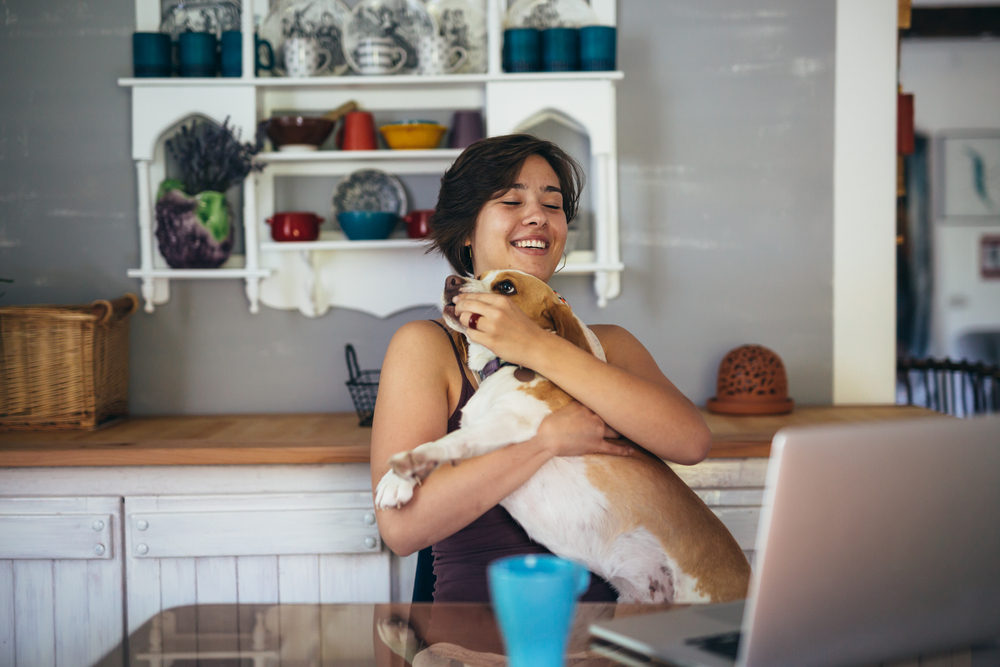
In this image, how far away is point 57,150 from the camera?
2.27m

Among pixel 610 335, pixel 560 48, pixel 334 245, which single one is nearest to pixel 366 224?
pixel 334 245

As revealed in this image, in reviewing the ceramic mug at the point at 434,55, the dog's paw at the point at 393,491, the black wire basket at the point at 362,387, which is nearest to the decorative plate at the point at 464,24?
the ceramic mug at the point at 434,55

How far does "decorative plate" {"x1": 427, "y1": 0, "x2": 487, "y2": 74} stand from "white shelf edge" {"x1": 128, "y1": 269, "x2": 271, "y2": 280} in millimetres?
844

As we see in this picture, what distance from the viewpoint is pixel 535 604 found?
497 millimetres

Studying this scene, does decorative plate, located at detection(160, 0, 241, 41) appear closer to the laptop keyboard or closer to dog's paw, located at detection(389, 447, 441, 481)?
dog's paw, located at detection(389, 447, 441, 481)

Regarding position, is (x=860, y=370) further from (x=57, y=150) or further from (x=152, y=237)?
(x=57, y=150)

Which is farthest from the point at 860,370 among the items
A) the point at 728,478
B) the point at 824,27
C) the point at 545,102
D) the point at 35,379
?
the point at 35,379

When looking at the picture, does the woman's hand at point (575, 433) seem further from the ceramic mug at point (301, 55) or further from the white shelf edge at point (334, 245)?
the ceramic mug at point (301, 55)

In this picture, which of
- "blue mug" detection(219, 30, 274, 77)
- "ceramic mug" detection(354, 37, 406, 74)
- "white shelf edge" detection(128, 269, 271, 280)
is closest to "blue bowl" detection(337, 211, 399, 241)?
"white shelf edge" detection(128, 269, 271, 280)

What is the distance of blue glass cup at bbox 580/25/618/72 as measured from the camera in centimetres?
211

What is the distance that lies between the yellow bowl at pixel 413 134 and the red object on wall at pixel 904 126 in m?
1.40

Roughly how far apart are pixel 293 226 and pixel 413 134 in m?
0.43

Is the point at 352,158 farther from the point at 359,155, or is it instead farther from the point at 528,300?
the point at 528,300

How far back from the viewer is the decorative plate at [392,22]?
7.06 ft
